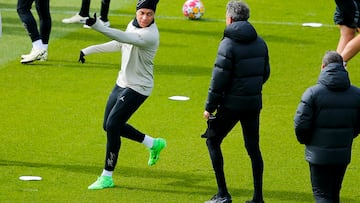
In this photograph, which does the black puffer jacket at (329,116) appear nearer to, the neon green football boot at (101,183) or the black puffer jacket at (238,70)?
the black puffer jacket at (238,70)

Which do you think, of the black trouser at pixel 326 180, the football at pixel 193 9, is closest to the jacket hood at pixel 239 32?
the black trouser at pixel 326 180

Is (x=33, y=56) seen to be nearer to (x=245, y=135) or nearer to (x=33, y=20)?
(x=33, y=20)

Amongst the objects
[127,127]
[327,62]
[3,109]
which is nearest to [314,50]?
[3,109]

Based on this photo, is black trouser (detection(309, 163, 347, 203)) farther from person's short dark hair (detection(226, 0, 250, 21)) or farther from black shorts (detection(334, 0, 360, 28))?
black shorts (detection(334, 0, 360, 28))

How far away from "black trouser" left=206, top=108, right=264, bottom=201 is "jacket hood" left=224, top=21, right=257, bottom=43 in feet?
2.59

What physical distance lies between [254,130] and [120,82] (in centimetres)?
172

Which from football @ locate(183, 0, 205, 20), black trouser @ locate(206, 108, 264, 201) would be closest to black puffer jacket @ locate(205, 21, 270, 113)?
black trouser @ locate(206, 108, 264, 201)

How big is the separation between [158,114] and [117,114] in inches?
136

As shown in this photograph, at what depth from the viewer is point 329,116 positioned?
399 inches

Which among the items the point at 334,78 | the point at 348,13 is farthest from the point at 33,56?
the point at 334,78

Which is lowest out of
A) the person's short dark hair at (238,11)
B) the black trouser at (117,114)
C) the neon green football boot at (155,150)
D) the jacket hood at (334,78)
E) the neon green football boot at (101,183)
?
the neon green football boot at (101,183)

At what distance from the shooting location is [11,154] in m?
13.4

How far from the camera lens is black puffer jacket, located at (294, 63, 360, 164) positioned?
33.1 ft

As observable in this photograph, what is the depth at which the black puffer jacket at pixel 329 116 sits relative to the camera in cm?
1009
